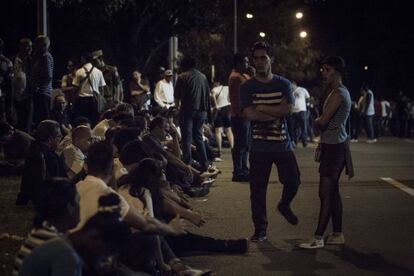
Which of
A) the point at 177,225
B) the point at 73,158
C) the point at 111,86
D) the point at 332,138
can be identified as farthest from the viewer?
the point at 111,86

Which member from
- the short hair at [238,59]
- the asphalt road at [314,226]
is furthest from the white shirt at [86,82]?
the short hair at [238,59]

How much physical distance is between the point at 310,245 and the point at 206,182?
4120 millimetres

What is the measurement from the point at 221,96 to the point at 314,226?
11.0 m

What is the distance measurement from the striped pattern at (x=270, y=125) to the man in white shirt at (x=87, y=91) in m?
6.60

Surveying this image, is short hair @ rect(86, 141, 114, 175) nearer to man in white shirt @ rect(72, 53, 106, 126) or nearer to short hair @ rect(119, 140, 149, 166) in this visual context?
short hair @ rect(119, 140, 149, 166)

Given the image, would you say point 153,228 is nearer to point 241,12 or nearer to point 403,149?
point 403,149

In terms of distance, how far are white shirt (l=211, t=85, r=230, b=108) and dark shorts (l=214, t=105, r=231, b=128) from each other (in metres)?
0.17

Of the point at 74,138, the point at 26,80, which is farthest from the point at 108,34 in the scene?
the point at 74,138

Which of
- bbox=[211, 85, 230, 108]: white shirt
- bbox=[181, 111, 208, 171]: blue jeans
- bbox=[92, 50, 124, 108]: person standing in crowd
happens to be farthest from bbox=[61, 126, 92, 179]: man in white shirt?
bbox=[211, 85, 230, 108]: white shirt

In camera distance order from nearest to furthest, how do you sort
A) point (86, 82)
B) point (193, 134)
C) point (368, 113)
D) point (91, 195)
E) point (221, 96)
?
1. point (91, 195)
2. point (193, 134)
3. point (86, 82)
4. point (221, 96)
5. point (368, 113)

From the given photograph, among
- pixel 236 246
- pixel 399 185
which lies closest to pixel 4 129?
pixel 236 246

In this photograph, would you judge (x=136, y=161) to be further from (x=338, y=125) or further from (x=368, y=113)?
(x=368, y=113)

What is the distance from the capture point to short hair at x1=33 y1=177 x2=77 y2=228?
188 inches

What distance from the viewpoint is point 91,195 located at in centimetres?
566
